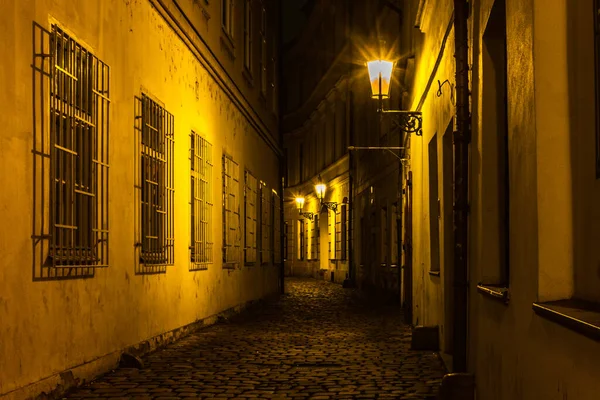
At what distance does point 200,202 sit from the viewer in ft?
43.0

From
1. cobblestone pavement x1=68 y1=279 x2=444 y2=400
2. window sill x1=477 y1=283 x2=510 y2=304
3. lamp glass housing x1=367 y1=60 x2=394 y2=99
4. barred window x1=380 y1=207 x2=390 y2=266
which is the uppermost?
lamp glass housing x1=367 y1=60 x2=394 y2=99

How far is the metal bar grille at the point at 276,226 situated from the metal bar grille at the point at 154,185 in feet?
42.2

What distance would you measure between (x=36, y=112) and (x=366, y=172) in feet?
64.3

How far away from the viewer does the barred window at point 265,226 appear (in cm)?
2133

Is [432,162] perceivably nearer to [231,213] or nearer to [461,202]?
[461,202]

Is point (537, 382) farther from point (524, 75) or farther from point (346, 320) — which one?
point (346, 320)

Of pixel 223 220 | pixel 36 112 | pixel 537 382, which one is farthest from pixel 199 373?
pixel 223 220

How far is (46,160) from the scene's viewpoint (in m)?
6.75

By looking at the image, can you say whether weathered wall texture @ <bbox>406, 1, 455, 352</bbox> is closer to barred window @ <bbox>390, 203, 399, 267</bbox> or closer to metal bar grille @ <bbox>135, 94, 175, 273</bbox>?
metal bar grille @ <bbox>135, 94, 175, 273</bbox>

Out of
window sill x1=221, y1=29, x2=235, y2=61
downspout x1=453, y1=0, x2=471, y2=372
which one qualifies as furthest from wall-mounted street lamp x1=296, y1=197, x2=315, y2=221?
downspout x1=453, y1=0, x2=471, y2=372

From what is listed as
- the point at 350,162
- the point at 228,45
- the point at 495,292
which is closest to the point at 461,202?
the point at 495,292

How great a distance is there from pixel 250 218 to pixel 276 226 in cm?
632

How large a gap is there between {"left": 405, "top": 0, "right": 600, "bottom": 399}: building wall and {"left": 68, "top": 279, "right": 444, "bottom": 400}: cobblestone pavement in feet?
6.14

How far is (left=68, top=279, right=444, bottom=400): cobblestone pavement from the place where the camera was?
733 centimetres
